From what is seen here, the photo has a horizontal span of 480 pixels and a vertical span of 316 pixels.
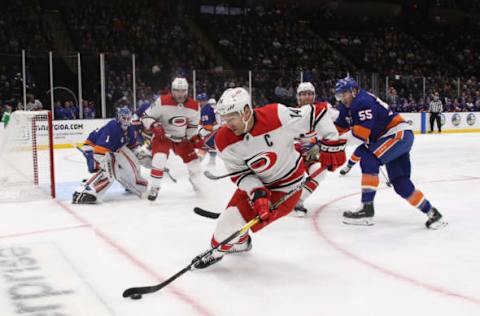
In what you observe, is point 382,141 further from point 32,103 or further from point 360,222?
point 32,103

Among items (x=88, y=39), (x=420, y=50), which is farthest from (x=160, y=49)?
(x=420, y=50)

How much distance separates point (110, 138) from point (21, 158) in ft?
4.11

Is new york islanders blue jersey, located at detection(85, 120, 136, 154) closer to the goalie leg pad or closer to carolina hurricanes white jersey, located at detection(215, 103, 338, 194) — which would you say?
the goalie leg pad

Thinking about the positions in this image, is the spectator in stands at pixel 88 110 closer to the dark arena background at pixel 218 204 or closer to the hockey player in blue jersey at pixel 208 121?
the dark arena background at pixel 218 204

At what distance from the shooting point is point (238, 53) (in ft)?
58.2

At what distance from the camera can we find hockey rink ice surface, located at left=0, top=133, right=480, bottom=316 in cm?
242

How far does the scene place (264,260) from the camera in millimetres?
3105

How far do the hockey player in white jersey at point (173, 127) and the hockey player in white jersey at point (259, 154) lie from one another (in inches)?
82.4

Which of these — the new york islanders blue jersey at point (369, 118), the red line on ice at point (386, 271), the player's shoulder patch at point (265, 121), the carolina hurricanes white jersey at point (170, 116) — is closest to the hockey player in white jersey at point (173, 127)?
the carolina hurricanes white jersey at point (170, 116)

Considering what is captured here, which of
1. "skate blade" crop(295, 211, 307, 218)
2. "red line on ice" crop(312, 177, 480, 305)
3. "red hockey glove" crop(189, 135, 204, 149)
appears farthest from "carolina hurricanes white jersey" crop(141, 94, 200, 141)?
"red line on ice" crop(312, 177, 480, 305)

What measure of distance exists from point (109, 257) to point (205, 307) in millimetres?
996

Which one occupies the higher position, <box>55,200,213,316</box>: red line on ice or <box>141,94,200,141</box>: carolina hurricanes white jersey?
<box>141,94,200,141</box>: carolina hurricanes white jersey

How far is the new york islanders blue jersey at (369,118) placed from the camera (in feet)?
11.8

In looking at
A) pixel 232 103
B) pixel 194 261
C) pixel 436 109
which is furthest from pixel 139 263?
pixel 436 109
